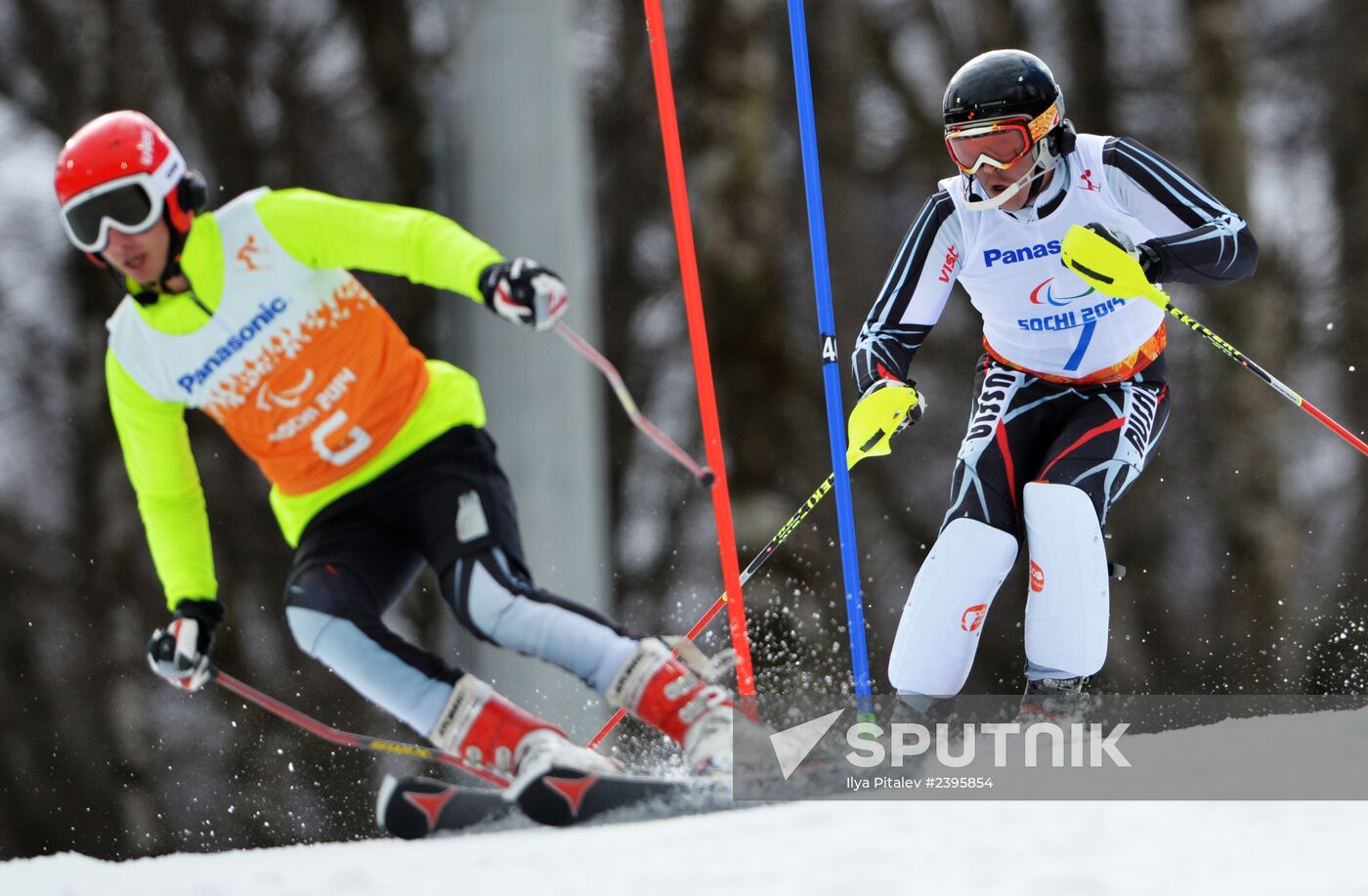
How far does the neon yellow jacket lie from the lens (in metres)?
2.81

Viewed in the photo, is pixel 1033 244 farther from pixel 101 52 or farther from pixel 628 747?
pixel 101 52

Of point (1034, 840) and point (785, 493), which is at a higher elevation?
point (1034, 840)

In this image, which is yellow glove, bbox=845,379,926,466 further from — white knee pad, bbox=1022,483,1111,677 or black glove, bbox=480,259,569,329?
black glove, bbox=480,259,569,329

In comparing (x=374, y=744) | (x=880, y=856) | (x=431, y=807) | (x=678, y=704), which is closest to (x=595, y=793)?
(x=678, y=704)

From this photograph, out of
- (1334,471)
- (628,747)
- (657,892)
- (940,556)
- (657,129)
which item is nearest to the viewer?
(657,892)

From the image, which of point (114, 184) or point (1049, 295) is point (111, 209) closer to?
point (114, 184)

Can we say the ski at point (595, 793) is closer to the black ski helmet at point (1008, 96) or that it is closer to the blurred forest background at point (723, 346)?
the black ski helmet at point (1008, 96)

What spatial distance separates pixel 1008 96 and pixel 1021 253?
0.35m

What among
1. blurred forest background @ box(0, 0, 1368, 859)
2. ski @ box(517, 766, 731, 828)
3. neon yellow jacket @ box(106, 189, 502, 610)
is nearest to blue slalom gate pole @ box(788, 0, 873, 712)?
ski @ box(517, 766, 731, 828)

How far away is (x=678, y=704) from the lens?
2.77 metres

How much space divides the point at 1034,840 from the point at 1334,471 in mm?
6963

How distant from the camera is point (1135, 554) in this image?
8773 millimetres

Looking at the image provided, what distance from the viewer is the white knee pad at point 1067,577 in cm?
305

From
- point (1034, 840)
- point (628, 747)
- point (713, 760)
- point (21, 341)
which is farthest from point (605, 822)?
point (21, 341)
